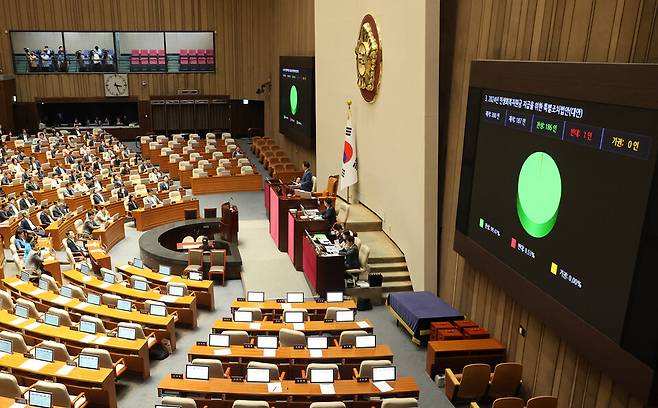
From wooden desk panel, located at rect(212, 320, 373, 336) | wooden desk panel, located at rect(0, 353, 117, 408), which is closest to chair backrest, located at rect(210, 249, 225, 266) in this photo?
wooden desk panel, located at rect(212, 320, 373, 336)

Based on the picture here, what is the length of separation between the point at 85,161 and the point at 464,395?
1868 centimetres

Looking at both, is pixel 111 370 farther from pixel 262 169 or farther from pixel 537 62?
pixel 262 169

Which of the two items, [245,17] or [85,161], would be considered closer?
[85,161]

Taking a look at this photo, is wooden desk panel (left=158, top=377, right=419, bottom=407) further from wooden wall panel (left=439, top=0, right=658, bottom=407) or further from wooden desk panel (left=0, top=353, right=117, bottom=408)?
wooden wall panel (left=439, top=0, right=658, bottom=407)

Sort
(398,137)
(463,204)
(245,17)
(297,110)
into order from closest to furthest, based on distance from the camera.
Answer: (463,204) → (398,137) → (297,110) → (245,17)

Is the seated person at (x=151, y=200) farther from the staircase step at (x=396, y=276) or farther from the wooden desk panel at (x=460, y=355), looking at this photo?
the wooden desk panel at (x=460, y=355)

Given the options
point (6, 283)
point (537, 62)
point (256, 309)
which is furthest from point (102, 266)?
point (537, 62)

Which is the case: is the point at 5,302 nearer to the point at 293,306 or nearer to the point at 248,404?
the point at 293,306

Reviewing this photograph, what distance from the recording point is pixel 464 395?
9000 millimetres

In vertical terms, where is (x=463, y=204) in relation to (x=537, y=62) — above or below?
below

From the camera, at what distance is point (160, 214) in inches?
734

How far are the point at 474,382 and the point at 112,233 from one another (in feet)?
36.5

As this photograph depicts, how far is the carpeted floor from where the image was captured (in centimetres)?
933

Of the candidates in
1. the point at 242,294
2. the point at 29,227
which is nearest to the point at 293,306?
the point at 242,294
